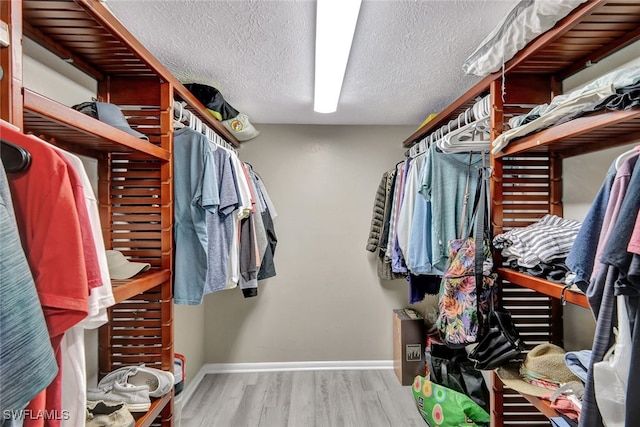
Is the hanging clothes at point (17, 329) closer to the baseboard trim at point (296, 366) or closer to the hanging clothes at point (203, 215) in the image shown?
the hanging clothes at point (203, 215)

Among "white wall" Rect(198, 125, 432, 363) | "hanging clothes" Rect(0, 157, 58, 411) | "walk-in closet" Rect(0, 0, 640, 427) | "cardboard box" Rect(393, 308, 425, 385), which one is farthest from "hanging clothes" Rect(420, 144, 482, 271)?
"hanging clothes" Rect(0, 157, 58, 411)

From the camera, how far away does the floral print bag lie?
1.34m

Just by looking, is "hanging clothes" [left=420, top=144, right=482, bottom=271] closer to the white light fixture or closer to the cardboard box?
the white light fixture

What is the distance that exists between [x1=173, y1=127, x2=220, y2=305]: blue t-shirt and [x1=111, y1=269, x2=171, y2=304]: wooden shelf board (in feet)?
0.32

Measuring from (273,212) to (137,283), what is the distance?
140 centimetres

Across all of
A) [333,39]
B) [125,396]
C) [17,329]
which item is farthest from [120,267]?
[333,39]

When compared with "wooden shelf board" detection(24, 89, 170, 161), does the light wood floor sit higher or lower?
lower

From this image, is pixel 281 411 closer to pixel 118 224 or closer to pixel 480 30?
pixel 118 224

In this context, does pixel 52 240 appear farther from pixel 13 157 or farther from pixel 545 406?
pixel 545 406

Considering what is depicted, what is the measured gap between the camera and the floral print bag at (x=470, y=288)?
134 centimetres

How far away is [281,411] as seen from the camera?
7.05ft

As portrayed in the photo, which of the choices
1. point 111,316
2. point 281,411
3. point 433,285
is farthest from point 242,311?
point 433,285

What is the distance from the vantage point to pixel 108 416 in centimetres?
104

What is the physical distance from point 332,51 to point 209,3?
1.80 feet
